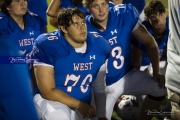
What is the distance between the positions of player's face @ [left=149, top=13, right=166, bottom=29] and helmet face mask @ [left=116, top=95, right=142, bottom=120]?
1.22 ft

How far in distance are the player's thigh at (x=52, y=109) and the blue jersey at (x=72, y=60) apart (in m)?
0.07

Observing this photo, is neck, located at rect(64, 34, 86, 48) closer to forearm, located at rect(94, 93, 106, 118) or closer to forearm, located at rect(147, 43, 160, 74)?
forearm, located at rect(94, 93, 106, 118)

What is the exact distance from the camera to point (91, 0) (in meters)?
1.55

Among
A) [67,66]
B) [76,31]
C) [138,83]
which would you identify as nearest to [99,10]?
[76,31]

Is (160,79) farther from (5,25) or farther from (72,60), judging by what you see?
(5,25)

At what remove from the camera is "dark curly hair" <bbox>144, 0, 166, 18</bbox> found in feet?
5.31

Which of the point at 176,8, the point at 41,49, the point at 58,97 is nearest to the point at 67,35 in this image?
the point at 41,49

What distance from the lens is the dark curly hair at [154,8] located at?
162cm

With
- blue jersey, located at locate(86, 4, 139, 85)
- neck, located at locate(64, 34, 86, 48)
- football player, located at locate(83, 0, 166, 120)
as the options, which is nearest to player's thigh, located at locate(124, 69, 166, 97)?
football player, located at locate(83, 0, 166, 120)

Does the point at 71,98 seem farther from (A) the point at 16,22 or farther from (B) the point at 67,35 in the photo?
(A) the point at 16,22

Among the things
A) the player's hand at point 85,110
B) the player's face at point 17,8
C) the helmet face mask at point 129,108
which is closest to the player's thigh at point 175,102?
the player's hand at point 85,110

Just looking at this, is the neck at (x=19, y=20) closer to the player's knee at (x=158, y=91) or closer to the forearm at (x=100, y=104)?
the forearm at (x=100, y=104)

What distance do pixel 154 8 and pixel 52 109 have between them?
594mm

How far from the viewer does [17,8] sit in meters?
1.59
